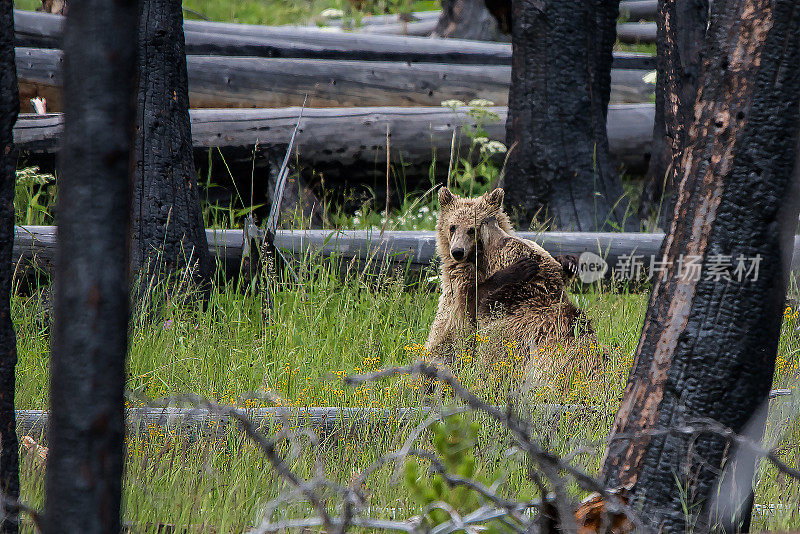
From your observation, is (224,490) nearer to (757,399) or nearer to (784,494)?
(757,399)

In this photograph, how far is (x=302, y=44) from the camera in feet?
32.0

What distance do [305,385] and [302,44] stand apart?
6.64 meters

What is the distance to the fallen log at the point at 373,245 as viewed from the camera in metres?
5.46

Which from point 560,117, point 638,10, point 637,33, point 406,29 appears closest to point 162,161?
point 560,117

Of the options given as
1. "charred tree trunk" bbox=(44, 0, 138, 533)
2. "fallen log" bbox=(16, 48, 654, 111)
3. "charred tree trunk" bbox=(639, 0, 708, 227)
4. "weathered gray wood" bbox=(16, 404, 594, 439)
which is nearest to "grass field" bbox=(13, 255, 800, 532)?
"weathered gray wood" bbox=(16, 404, 594, 439)

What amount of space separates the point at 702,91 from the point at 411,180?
20.1ft

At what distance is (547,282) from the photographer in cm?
452

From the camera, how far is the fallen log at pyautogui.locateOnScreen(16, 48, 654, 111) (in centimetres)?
803

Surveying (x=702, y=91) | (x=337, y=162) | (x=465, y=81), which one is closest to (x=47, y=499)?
(x=702, y=91)

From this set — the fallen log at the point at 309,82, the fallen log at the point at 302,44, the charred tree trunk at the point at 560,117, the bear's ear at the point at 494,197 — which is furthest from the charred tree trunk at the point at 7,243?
the fallen log at the point at 302,44

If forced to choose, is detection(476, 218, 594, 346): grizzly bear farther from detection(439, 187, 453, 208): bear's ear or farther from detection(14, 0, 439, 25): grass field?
detection(14, 0, 439, 25): grass field

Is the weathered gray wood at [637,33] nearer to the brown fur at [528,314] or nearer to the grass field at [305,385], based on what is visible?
the grass field at [305,385]

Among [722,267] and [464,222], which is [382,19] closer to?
[464,222]

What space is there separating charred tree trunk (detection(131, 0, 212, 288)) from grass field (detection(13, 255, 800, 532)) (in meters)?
0.50
